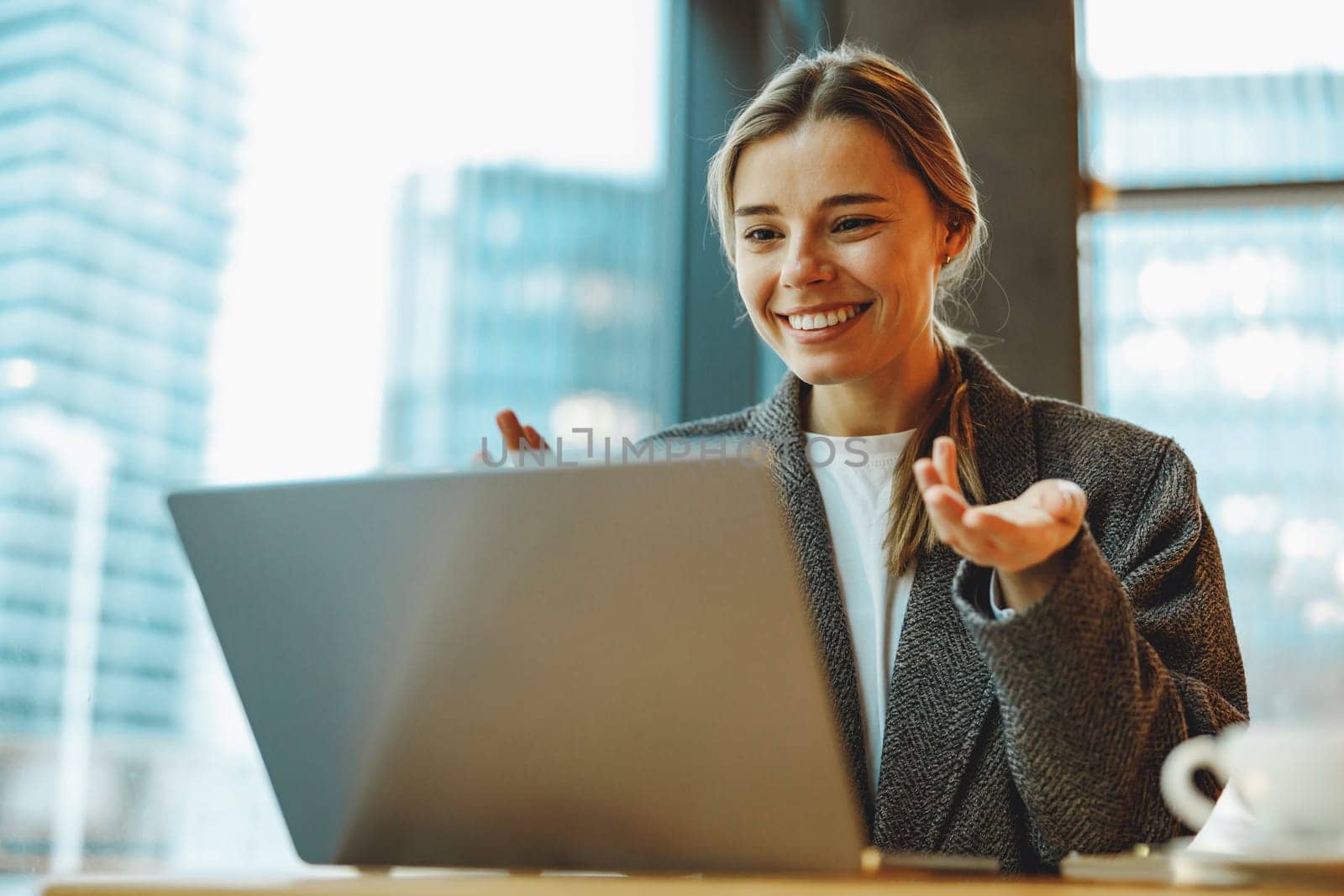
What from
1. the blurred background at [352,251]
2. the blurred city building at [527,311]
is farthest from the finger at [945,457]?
the blurred city building at [527,311]

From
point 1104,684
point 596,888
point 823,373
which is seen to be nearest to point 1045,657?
point 1104,684

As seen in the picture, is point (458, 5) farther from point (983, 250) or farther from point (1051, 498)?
point (1051, 498)

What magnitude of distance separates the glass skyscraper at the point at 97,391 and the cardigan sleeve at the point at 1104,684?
1.12m

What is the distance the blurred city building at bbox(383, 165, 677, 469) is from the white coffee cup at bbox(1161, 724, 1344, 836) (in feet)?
5.34

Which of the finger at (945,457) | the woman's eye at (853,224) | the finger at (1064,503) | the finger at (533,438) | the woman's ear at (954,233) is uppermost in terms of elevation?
the woman's ear at (954,233)

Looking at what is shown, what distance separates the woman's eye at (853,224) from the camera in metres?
1.40

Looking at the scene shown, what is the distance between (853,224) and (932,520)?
18.3 inches

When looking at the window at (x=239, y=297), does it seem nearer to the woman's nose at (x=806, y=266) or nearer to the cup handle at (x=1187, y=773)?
the woman's nose at (x=806, y=266)

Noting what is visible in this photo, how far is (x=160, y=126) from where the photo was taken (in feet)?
5.96

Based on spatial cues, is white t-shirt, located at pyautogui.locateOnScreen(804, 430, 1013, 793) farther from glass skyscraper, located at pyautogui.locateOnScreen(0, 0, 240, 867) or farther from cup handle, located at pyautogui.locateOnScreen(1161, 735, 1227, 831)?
glass skyscraper, located at pyautogui.locateOnScreen(0, 0, 240, 867)

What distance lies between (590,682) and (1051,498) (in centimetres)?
34

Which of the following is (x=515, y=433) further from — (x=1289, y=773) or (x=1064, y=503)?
(x=1289, y=773)

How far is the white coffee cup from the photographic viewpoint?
1.91 ft

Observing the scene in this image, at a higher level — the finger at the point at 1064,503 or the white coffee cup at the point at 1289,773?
the finger at the point at 1064,503
